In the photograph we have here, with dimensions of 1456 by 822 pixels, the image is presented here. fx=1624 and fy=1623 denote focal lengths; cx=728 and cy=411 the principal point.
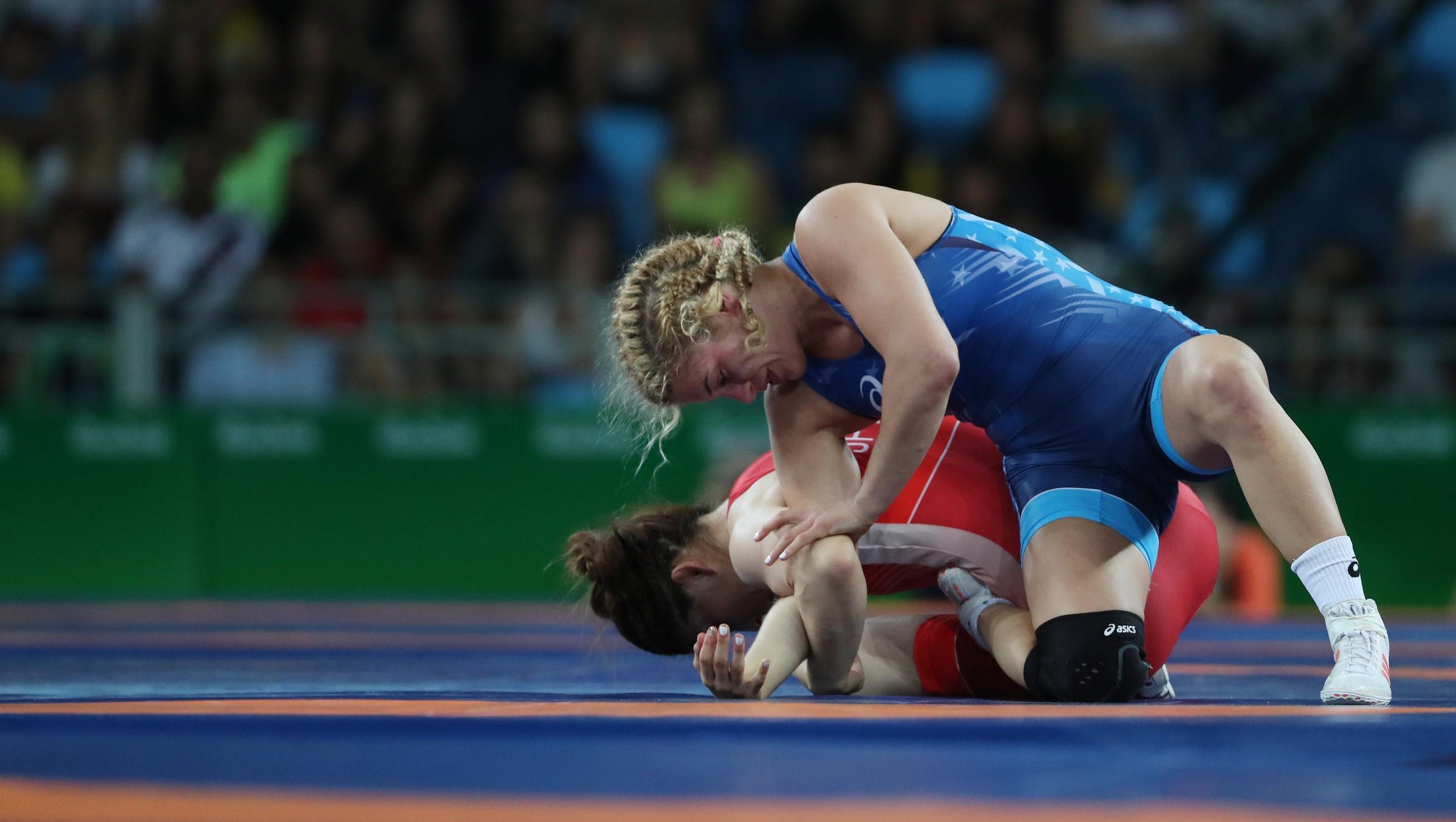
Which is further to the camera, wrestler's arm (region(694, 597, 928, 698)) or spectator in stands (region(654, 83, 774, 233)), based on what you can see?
spectator in stands (region(654, 83, 774, 233))

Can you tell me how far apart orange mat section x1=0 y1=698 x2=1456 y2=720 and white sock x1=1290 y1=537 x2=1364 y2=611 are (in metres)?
0.24

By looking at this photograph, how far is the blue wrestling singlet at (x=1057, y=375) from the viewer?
9.29 ft

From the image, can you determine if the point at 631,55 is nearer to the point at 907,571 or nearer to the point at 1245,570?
the point at 1245,570

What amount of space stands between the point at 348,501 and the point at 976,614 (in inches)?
170

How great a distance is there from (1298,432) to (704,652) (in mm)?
1007

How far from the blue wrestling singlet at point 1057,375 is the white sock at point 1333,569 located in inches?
12.4

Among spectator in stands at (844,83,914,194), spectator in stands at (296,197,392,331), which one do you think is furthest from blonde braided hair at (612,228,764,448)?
spectator in stands at (844,83,914,194)

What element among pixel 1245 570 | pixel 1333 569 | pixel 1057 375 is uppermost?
pixel 1057 375

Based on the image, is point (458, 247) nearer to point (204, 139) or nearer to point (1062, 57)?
point (204, 139)

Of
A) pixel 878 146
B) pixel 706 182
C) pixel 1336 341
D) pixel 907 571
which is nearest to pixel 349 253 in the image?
pixel 706 182

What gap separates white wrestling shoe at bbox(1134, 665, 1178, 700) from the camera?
275cm

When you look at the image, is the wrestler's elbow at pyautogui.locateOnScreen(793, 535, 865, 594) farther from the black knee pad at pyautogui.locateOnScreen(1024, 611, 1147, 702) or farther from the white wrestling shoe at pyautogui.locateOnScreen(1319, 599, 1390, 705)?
the white wrestling shoe at pyautogui.locateOnScreen(1319, 599, 1390, 705)

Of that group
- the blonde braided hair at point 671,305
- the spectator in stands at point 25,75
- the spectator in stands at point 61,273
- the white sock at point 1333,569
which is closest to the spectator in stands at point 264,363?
the spectator in stands at point 61,273

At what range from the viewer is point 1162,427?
277cm
